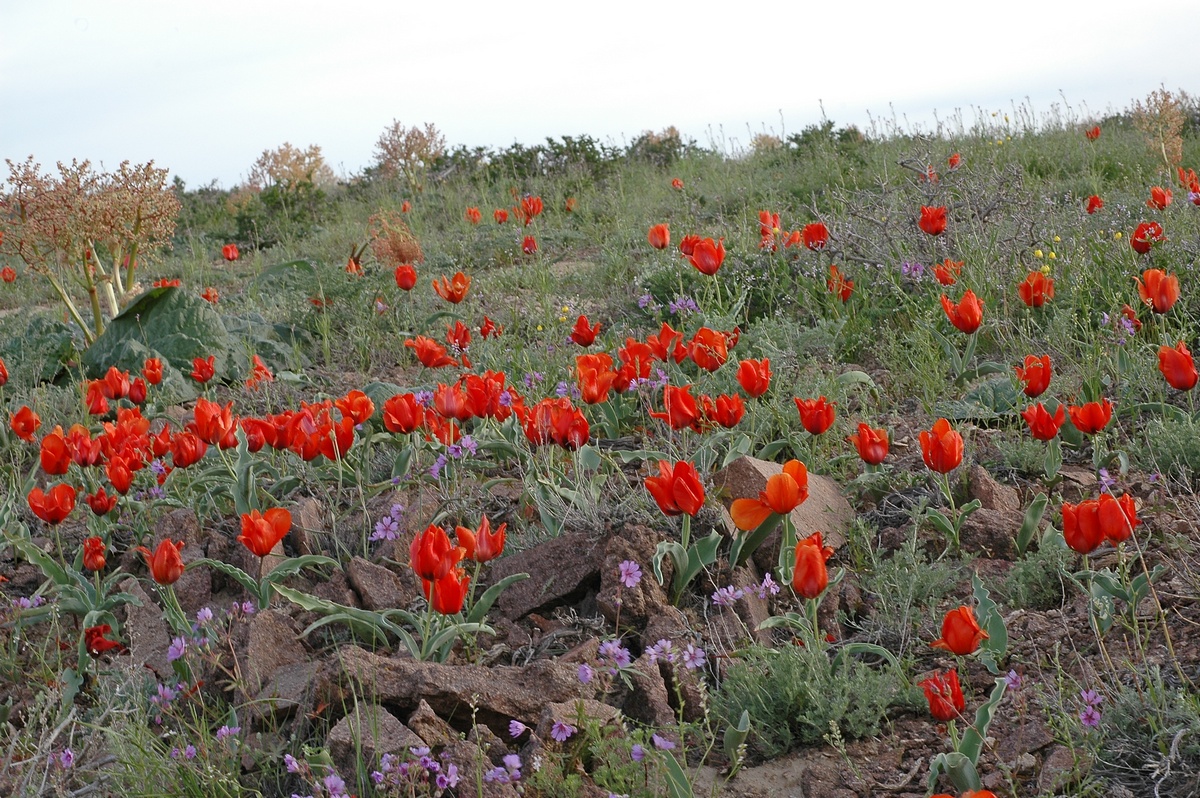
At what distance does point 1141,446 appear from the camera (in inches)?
126

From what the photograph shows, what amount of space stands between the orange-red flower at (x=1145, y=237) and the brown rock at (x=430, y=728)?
3404 mm

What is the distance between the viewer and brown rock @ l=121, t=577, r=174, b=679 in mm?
2691

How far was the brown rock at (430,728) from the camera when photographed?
2.08 metres

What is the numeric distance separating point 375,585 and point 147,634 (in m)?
0.65

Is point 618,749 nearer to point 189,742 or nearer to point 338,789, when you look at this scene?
point 338,789

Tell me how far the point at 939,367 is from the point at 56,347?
481 centimetres

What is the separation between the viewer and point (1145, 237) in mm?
4215

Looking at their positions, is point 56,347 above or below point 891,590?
above

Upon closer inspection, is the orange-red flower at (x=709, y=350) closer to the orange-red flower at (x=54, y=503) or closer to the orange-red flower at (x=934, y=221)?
the orange-red flower at (x=934, y=221)

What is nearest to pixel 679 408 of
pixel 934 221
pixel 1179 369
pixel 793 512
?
pixel 793 512

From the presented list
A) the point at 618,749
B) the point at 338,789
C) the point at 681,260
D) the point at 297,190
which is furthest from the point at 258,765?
the point at 297,190

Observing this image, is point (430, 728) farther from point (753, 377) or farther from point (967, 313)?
point (967, 313)

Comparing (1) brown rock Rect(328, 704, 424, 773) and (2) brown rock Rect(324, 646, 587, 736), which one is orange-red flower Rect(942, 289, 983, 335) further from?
(1) brown rock Rect(328, 704, 424, 773)

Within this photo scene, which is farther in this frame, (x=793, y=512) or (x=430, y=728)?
(x=793, y=512)
